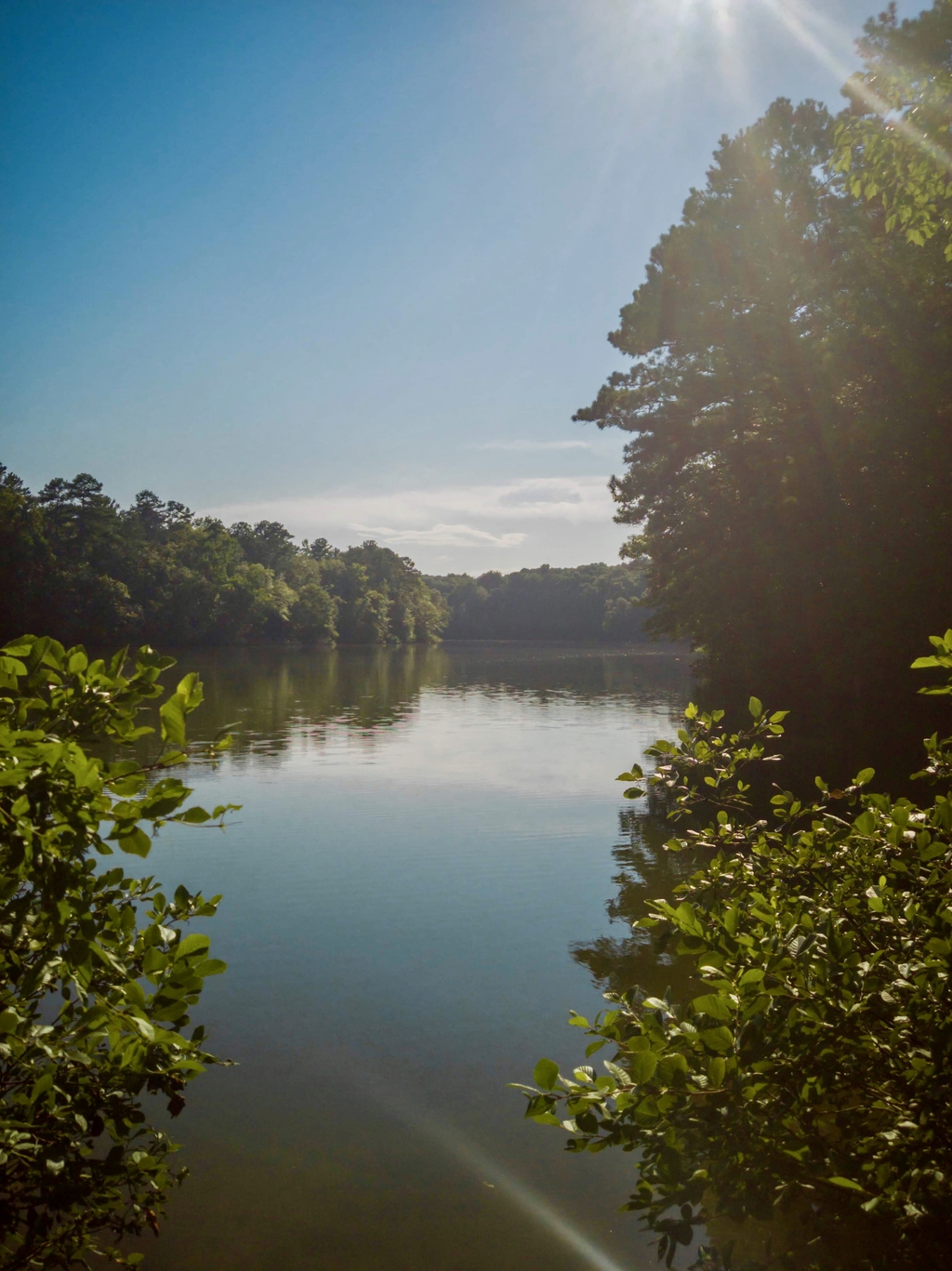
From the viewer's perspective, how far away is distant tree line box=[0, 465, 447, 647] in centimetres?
6066

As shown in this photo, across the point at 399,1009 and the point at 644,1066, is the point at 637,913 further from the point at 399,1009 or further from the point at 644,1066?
the point at 644,1066

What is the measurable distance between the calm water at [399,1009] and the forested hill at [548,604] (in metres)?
91.1

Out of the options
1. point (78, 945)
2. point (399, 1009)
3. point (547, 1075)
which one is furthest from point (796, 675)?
point (78, 945)

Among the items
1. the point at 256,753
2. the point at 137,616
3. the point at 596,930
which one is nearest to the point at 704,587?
the point at 256,753

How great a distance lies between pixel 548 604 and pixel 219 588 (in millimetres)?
56449

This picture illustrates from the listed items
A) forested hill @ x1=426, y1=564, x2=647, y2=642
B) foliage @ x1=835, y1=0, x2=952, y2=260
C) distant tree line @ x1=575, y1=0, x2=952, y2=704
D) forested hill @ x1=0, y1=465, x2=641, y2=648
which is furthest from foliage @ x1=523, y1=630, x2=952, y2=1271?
forested hill @ x1=426, y1=564, x2=647, y2=642

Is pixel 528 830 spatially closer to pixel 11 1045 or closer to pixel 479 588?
pixel 11 1045

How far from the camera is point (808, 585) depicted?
19703 millimetres

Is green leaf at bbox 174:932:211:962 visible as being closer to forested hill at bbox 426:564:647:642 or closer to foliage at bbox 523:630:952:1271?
foliage at bbox 523:630:952:1271

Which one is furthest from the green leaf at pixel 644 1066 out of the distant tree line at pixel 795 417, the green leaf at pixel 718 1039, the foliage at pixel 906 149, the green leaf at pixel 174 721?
the distant tree line at pixel 795 417

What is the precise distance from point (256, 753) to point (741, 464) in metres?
13.7

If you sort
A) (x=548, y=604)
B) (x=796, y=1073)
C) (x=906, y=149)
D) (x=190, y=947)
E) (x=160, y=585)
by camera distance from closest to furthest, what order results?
(x=190, y=947) < (x=796, y=1073) < (x=906, y=149) < (x=160, y=585) < (x=548, y=604)

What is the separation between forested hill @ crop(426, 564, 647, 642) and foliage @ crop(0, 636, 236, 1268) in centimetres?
10059

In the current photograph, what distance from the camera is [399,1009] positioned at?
5.93 metres
